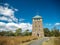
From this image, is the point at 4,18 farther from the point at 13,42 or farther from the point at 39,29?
the point at 39,29

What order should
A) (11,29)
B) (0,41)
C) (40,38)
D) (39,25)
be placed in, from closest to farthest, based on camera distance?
(0,41) → (11,29) → (39,25) → (40,38)

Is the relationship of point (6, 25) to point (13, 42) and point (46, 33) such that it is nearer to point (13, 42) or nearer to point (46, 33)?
point (13, 42)

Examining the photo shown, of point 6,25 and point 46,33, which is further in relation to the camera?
point 46,33

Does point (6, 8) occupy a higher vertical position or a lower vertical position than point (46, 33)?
higher

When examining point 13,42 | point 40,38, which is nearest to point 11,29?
point 13,42

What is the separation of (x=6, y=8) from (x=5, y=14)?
266 millimetres

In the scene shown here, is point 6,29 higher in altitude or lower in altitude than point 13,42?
higher

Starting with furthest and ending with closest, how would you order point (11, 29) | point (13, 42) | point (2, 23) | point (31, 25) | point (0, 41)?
point (31, 25), point (11, 29), point (2, 23), point (13, 42), point (0, 41)

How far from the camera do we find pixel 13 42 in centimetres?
563

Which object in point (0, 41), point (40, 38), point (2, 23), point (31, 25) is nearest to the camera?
point (0, 41)

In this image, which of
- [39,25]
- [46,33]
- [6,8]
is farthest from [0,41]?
[46,33]

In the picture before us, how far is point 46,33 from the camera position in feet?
27.9

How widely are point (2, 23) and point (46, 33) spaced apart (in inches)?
122

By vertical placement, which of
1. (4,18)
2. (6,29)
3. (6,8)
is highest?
(6,8)
